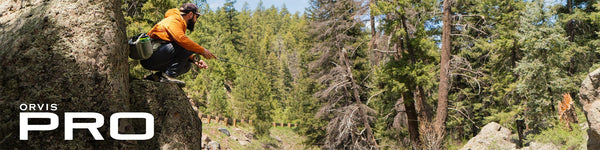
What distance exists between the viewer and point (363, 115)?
57.8ft

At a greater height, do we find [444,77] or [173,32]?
[173,32]

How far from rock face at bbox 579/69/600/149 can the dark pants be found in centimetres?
745

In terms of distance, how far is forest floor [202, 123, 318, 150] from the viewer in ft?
77.9

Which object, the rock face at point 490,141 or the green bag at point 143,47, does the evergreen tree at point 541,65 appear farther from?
the green bag at point 143,47

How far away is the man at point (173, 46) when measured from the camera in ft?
12.9

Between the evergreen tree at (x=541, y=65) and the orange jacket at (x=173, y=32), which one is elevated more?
the orange jacket at (x=173, y=32)

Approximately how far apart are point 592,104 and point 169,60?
7.86m

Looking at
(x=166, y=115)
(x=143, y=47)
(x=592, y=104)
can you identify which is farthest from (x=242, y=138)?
(x=143, y=47)

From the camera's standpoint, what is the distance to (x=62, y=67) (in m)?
2.99

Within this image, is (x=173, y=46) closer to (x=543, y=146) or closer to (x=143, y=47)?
(x=143, y=47)

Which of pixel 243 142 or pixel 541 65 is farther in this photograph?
pixel 243 142

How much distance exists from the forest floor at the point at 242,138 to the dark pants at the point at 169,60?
48.3 feet

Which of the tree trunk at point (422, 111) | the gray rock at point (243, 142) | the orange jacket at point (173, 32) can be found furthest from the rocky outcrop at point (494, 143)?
the gray rock at point (243, 142)

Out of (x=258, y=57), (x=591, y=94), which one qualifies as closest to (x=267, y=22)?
(x=258, y=57)
